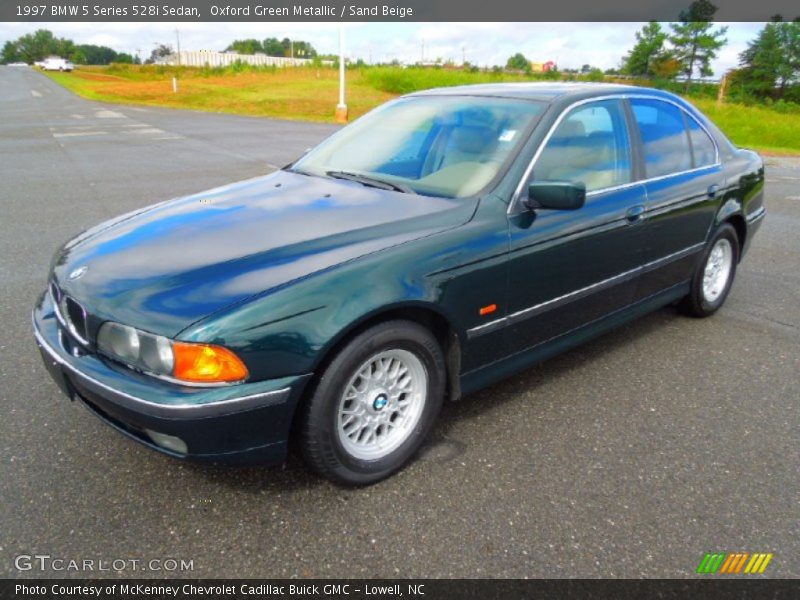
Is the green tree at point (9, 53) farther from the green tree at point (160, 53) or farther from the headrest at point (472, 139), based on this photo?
the headrest at point (472, 139)

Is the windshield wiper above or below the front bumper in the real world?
above

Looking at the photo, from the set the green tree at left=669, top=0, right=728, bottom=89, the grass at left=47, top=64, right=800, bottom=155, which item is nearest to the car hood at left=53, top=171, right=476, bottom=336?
the grass at left=47, top=64, right=800, bottom=155

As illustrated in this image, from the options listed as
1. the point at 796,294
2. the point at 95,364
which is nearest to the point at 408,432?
the point at 95,364

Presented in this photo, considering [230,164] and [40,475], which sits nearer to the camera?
[40,475]

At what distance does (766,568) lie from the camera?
223 centimetres

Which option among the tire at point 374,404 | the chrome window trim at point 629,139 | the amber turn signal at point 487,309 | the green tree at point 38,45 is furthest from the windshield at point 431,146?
the green tree at point 38,45

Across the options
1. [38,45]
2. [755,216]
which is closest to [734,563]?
[755,216]

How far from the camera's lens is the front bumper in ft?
7.08

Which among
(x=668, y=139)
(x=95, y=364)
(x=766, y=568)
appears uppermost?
(x=668, y=139)

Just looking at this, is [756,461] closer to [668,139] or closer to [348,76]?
[668,139]

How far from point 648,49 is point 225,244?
62.3 meters

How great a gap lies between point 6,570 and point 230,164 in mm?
10204

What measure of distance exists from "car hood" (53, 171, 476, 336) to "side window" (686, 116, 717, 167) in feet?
7.33

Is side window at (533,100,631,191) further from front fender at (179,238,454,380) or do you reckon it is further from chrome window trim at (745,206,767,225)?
chrome window trim at (745,206,767,225)
